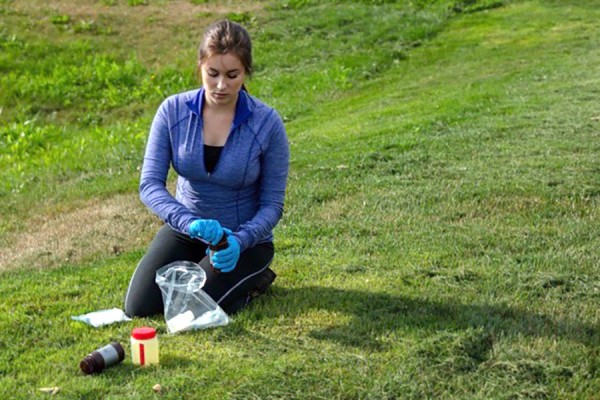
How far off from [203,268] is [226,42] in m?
1.27

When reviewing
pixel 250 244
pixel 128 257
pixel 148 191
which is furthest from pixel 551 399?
pixel 128 257

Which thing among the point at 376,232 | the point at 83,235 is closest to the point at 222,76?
the point at 376,232

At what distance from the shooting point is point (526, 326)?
4.87m

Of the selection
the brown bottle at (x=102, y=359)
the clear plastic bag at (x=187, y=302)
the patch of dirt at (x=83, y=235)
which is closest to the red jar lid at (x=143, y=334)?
the brown bottle at (x=102, y=359)

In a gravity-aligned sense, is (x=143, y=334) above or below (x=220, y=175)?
below

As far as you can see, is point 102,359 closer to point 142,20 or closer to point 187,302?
point 187,302

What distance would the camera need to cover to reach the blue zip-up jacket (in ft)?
17.8

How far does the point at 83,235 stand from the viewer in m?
8.01

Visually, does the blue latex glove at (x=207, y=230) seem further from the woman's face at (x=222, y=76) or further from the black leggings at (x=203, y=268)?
the woman's face at (x=222, y=76)

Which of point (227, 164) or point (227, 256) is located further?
point (227, 164)

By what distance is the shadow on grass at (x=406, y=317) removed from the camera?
189 inches

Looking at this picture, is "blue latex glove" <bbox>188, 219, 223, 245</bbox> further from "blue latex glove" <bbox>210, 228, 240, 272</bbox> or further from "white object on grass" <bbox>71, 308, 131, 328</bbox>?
"white object on grass" <bbox>71, 308, 131, 328</bbox>

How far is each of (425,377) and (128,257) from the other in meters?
3.23

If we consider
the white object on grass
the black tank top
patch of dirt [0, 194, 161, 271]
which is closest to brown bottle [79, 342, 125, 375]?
the white object on grass
